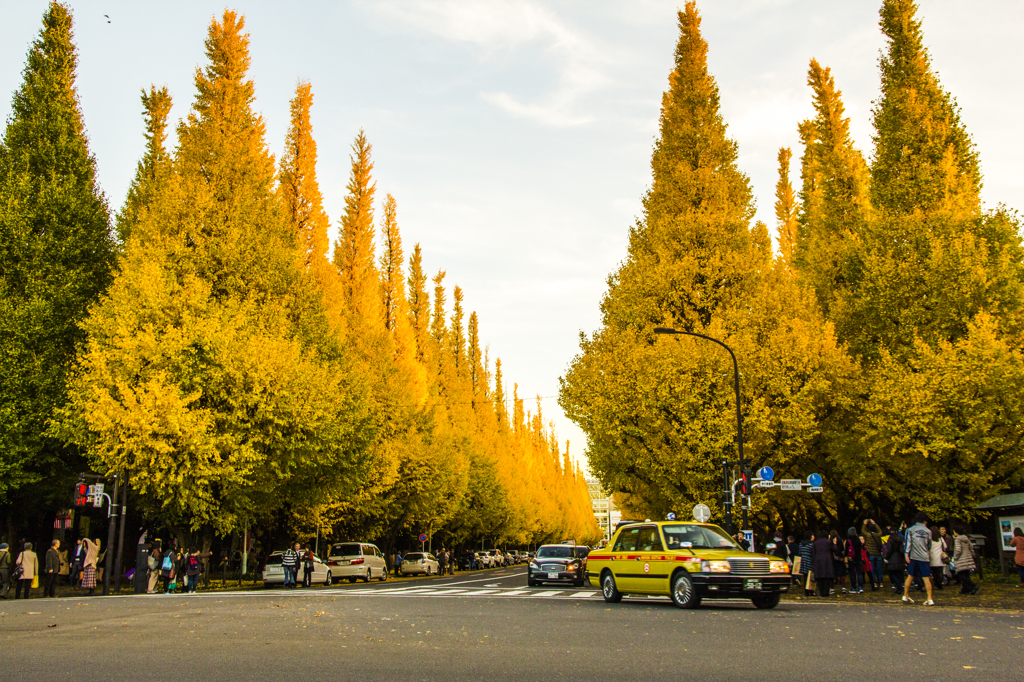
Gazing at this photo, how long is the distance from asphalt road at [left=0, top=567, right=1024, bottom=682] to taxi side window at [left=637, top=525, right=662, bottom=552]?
→ 5.72ft

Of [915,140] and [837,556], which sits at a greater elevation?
[915,140]

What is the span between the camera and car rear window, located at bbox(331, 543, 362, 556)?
3316 cm

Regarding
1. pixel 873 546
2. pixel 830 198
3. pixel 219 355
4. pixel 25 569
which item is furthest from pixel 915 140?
pixel 25 569

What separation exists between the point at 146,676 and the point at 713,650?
548 centimetres

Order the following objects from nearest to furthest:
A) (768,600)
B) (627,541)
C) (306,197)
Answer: (768,600) < (627,541) < (306,197)

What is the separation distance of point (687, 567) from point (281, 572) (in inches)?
740

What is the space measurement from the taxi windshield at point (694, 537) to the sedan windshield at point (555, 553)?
12.6 meters

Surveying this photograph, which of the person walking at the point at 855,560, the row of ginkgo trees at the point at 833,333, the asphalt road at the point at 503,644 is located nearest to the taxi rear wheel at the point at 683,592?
the asphalt road at the point at 503,644

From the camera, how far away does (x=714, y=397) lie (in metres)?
24.6

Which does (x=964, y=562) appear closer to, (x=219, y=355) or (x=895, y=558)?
(x=895, y=558)

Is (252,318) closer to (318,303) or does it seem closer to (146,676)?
(318,303)

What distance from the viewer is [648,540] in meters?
16.0

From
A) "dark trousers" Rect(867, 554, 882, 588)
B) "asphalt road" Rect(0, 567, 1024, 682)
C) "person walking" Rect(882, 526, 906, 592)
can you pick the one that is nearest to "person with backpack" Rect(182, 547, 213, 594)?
"asphalt road" Rect(0, 567, 1024, 682)

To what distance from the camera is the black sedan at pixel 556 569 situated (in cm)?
2683
